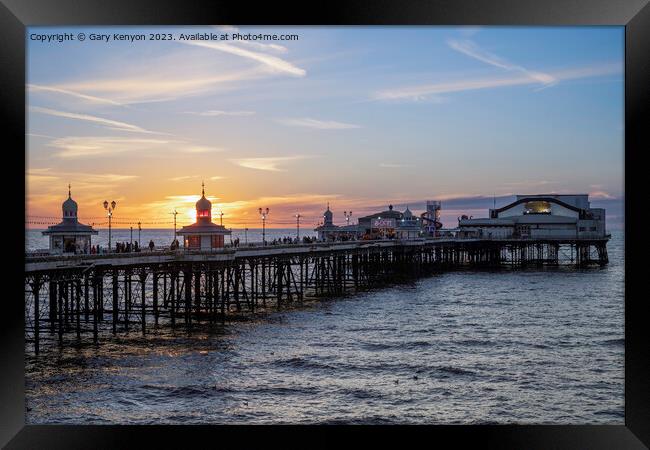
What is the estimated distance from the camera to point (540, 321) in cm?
4228

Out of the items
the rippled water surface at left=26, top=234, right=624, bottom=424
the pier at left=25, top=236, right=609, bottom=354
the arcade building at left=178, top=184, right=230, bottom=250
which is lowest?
the rippled water surface at left=26, top=234, right=624, bottom=424

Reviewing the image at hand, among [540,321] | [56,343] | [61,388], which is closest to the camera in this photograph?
[61,388]

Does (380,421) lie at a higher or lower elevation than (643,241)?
lower

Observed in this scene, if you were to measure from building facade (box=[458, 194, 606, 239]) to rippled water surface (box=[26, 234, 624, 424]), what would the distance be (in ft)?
175

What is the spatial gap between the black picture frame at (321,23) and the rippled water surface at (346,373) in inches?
273

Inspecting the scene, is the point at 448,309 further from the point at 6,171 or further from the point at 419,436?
the point at 6,171

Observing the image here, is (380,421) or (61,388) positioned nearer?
(380,421)

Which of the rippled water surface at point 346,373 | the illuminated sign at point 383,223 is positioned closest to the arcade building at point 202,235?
the rippled water surface at point 346,373

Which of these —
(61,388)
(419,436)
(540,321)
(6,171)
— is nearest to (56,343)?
(61,388)

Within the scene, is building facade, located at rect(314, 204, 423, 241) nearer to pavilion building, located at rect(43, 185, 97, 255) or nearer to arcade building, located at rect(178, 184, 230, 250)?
arcade building, located at rect(178, 184, 230, 250)

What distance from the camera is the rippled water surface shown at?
2105cm

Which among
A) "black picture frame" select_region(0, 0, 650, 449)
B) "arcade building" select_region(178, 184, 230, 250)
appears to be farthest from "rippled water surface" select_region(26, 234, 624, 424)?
"black picture frame" select_region(0, 0, 650, 449)

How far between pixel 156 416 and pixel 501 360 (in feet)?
53.7

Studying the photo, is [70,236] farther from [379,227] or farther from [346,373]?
[379,227]
